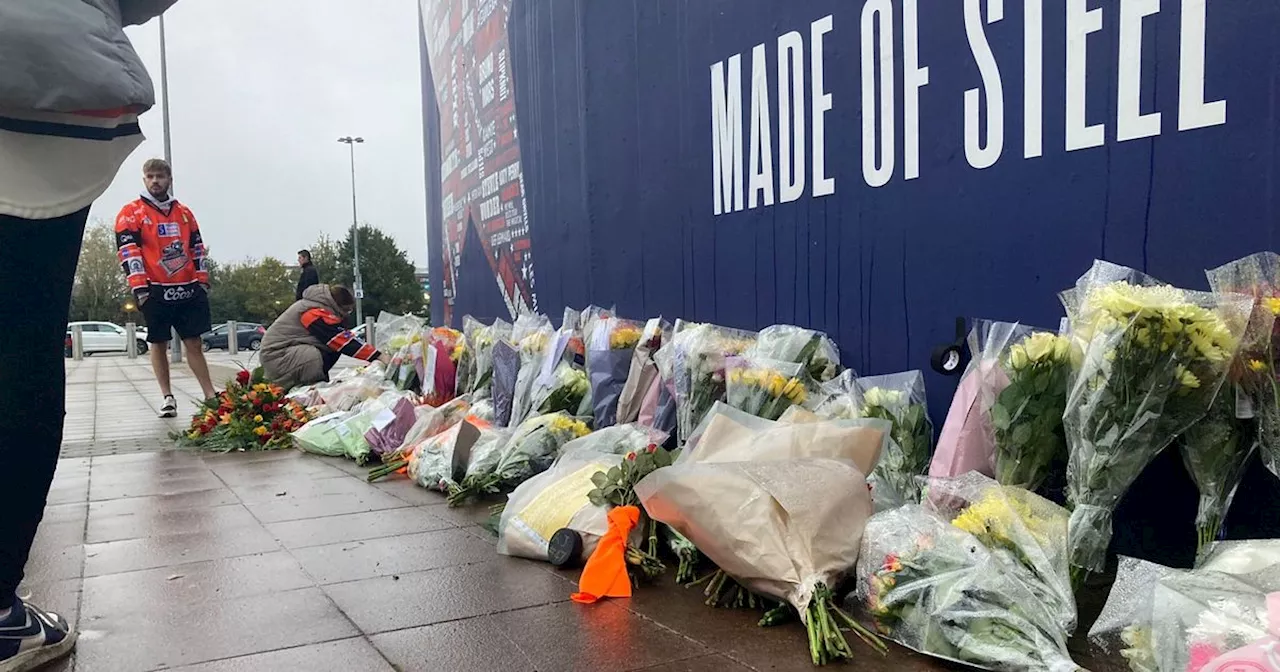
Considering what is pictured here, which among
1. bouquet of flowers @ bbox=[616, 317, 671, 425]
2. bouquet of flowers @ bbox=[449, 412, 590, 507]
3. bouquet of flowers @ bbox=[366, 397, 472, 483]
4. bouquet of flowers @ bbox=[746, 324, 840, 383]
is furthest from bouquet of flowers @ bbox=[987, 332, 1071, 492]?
bouquet of flowers @ bbox=[366, 397, 472, 483]

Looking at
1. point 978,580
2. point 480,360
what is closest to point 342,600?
point 978,580

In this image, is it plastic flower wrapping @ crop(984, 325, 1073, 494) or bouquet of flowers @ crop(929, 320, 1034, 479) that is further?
bouquet of flowers @ crop(929, 320, 1034, 479)

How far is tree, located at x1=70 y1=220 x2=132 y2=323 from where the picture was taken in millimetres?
53062

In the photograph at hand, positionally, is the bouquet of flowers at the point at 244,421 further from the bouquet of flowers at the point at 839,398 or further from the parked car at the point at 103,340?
the parked car at the point at 103,340

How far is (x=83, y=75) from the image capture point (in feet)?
7.21

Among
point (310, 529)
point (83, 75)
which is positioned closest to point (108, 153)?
point (83, 75)

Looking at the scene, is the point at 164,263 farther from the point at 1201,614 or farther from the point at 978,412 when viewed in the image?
the point at 1201,614

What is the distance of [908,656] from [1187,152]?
1.62 meters

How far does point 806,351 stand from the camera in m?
4.07

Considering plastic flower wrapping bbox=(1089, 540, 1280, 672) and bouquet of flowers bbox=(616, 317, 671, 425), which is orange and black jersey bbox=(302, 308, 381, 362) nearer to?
bouquet of flowers bbox=(616, 317, 671, 425)

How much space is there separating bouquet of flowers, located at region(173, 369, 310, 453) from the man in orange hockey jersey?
0.87 m

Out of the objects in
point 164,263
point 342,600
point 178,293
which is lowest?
point 342,600

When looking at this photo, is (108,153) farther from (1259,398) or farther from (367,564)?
(1259,398)

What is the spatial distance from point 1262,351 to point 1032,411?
0.61 m
